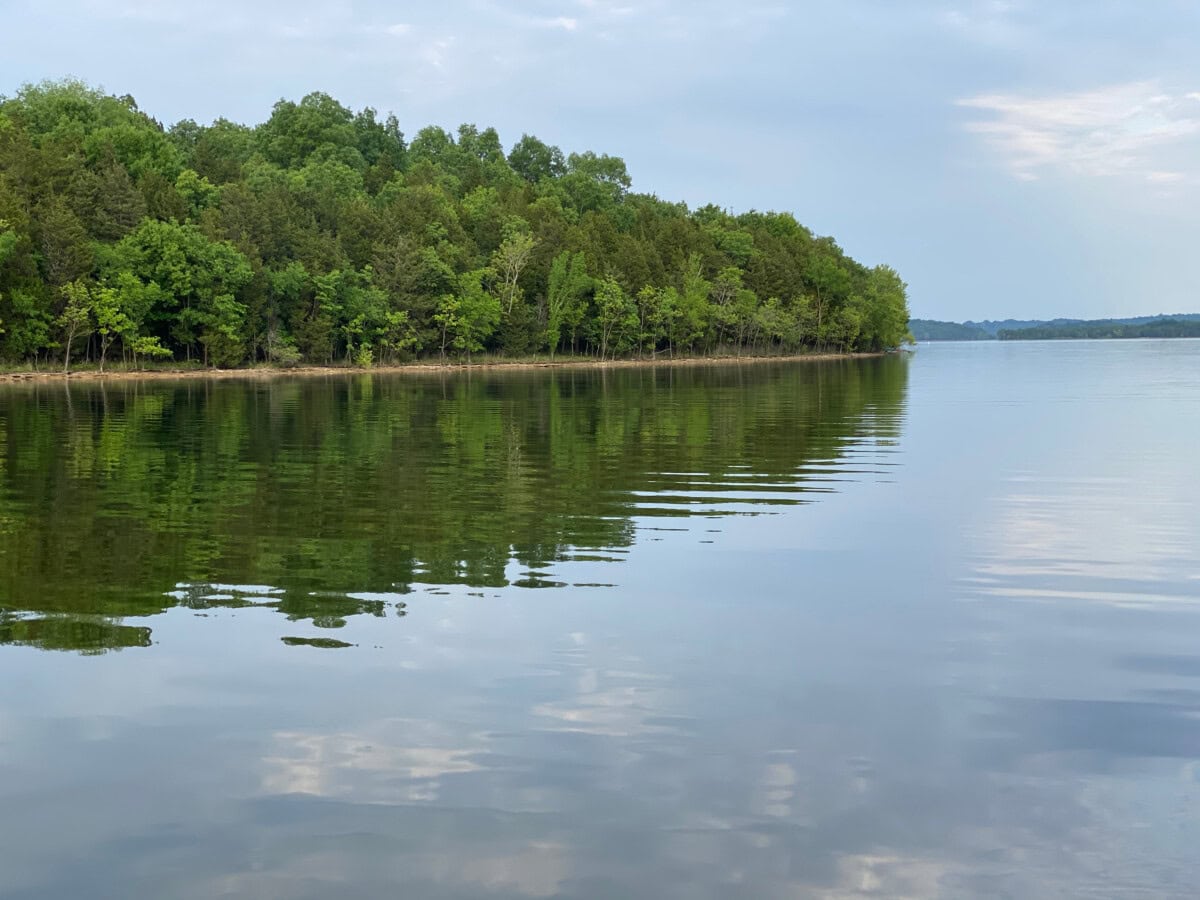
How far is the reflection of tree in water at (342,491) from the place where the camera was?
43.6 feet

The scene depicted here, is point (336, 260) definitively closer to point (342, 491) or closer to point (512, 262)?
point (512, 262)

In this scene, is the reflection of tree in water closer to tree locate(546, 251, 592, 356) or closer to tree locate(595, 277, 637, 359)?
tree locate(546, 251, 592, 356)

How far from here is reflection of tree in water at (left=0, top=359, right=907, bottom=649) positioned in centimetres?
1329

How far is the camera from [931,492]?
21.8m

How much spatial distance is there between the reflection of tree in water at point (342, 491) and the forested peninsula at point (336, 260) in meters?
40.5

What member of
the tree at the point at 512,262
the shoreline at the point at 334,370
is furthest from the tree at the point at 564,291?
the shoreline at the point at 334,370

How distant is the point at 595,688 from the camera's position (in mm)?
9344

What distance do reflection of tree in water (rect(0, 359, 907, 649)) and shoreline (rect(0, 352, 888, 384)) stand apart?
32492mm

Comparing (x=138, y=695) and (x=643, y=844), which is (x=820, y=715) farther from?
(x=138, y=695)

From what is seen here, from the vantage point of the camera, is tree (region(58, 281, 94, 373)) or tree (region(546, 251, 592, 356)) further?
tree (region(546, 251, 592, 356))

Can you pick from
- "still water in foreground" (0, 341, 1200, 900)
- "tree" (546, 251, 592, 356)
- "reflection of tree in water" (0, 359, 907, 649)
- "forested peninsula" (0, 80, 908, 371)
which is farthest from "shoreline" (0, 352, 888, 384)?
"still water in foreground" (0, 341, 1200, 900)

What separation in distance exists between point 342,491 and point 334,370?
77.7m

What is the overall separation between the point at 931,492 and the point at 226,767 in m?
16.5

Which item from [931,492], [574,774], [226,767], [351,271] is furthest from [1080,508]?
[351,271]
